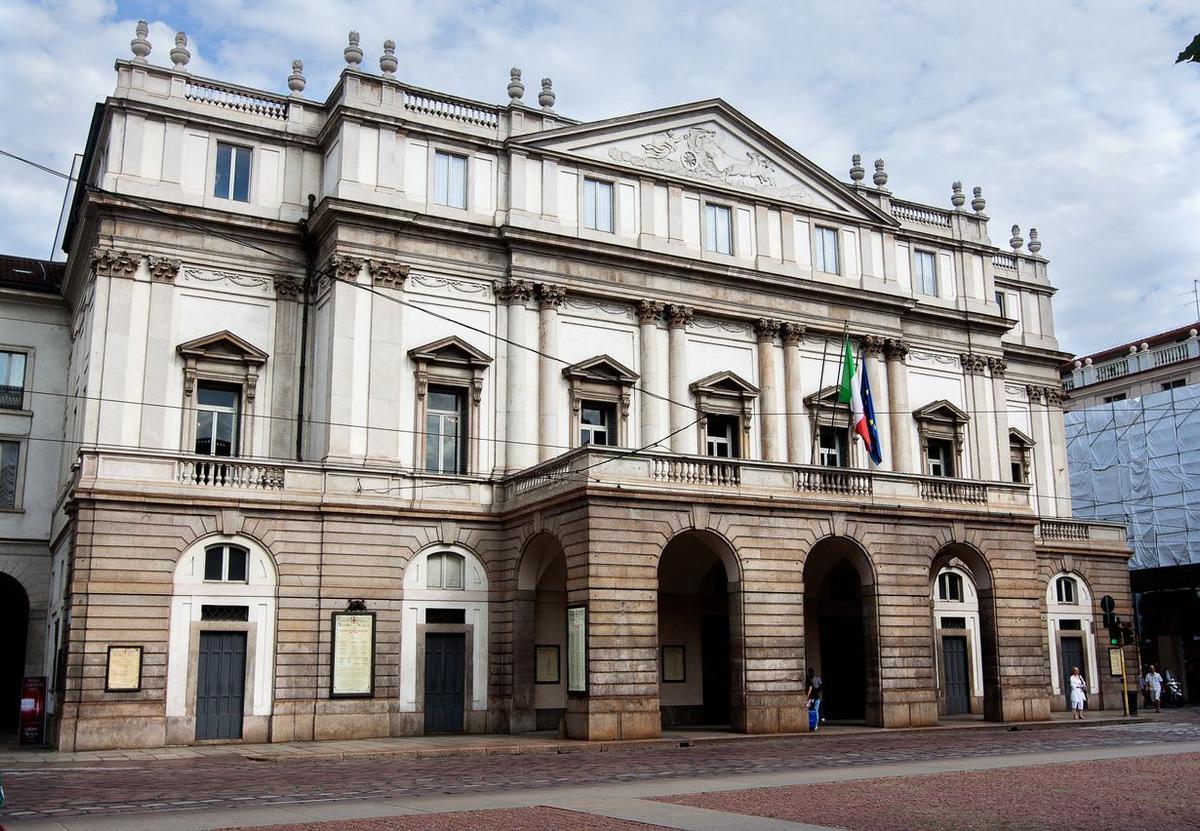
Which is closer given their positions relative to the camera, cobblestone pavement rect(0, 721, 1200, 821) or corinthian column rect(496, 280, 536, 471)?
cobblestone pavement rect(0, 721, 1200, 821)

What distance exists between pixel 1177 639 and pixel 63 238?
48567 millimetres

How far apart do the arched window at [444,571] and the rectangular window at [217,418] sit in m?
6.37

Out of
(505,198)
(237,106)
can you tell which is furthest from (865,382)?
(237,106)

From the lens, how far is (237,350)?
115ft

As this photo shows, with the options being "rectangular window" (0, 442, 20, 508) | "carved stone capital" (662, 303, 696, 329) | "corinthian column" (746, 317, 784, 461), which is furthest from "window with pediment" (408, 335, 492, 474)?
"rectangular window" (0, 442, 20, 508)

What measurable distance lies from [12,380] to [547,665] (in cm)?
2042

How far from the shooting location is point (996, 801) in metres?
16.8

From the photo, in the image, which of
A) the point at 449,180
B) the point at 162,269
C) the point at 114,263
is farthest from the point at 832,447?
the point at 114,263

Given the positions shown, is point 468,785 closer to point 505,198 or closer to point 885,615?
point 885,615

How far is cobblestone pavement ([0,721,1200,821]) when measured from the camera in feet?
60.8

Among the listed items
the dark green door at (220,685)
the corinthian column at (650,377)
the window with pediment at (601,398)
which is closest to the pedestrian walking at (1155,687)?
the corinthian column at (650,377)

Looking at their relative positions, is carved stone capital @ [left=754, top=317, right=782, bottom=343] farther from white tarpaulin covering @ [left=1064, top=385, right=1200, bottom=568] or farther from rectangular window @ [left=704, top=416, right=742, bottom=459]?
white tarpaulin covering @ [left=1064, top=385, right=1200, bottom=568]

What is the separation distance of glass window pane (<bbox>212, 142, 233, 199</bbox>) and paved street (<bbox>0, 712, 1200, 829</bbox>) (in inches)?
664

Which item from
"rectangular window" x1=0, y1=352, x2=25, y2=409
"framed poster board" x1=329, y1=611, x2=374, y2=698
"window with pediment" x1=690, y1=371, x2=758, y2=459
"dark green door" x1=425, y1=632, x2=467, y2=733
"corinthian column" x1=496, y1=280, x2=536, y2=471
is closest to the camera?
"framed poster board" x1=329, y1=611, x2=374, y2=698
